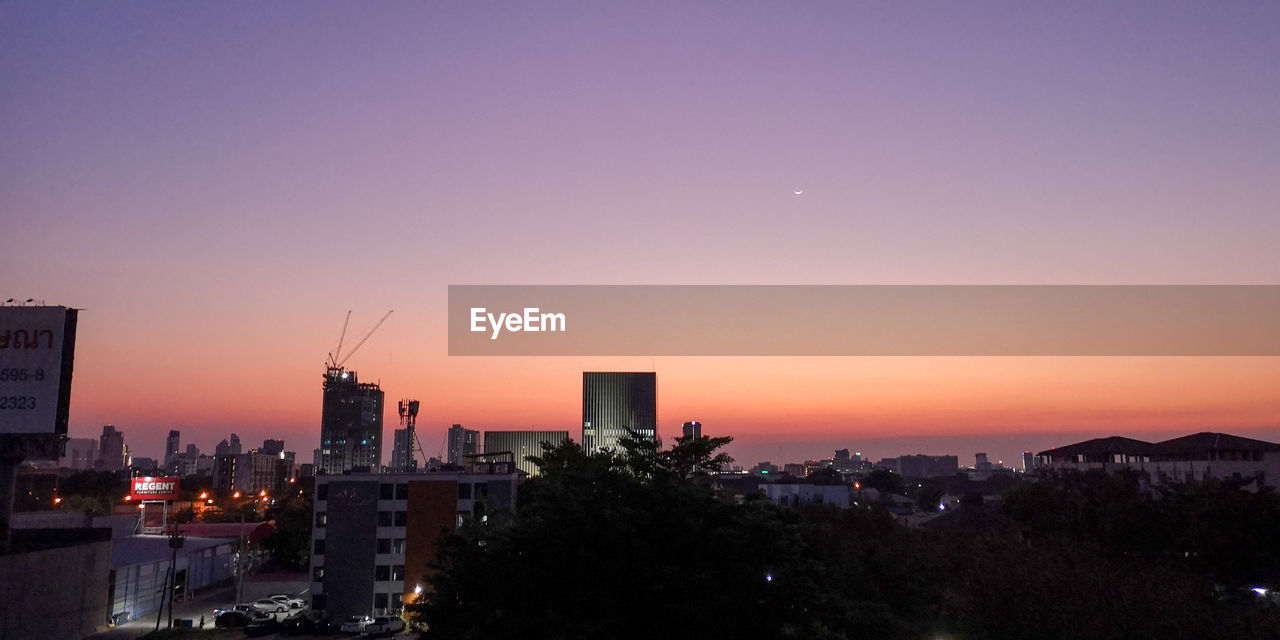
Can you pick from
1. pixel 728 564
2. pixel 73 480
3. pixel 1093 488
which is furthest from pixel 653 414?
pixel 728 564

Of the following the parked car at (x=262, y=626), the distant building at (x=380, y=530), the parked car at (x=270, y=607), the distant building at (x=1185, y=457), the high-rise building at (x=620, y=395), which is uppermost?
the high-rise building at (x=620, y=395)

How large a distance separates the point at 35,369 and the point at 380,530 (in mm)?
25776

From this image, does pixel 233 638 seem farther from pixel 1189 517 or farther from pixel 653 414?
pixel 653 414

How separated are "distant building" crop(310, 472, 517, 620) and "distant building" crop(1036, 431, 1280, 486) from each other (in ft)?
148

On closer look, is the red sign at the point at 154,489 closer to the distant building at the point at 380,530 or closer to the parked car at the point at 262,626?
the distant building at the point at 380,530

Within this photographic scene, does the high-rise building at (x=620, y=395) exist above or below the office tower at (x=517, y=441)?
above

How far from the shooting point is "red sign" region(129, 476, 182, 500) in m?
72.3

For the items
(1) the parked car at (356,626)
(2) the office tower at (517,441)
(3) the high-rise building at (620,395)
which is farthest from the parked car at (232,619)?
(3) the high-rise building at (620,395)

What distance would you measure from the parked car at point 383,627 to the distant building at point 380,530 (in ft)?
32.3

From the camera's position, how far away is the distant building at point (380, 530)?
5891cm

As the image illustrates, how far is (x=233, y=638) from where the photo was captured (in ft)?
142

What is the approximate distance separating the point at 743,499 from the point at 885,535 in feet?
117

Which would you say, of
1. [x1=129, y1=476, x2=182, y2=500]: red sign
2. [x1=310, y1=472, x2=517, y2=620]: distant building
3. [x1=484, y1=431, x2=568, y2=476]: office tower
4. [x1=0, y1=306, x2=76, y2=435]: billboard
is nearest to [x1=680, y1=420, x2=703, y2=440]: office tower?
[x1=310, y1=472, x2=517, y2=620]: distant building

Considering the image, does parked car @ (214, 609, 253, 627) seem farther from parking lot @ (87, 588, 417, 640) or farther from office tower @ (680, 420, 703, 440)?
office tower @ (680, 420, 703, 440)
